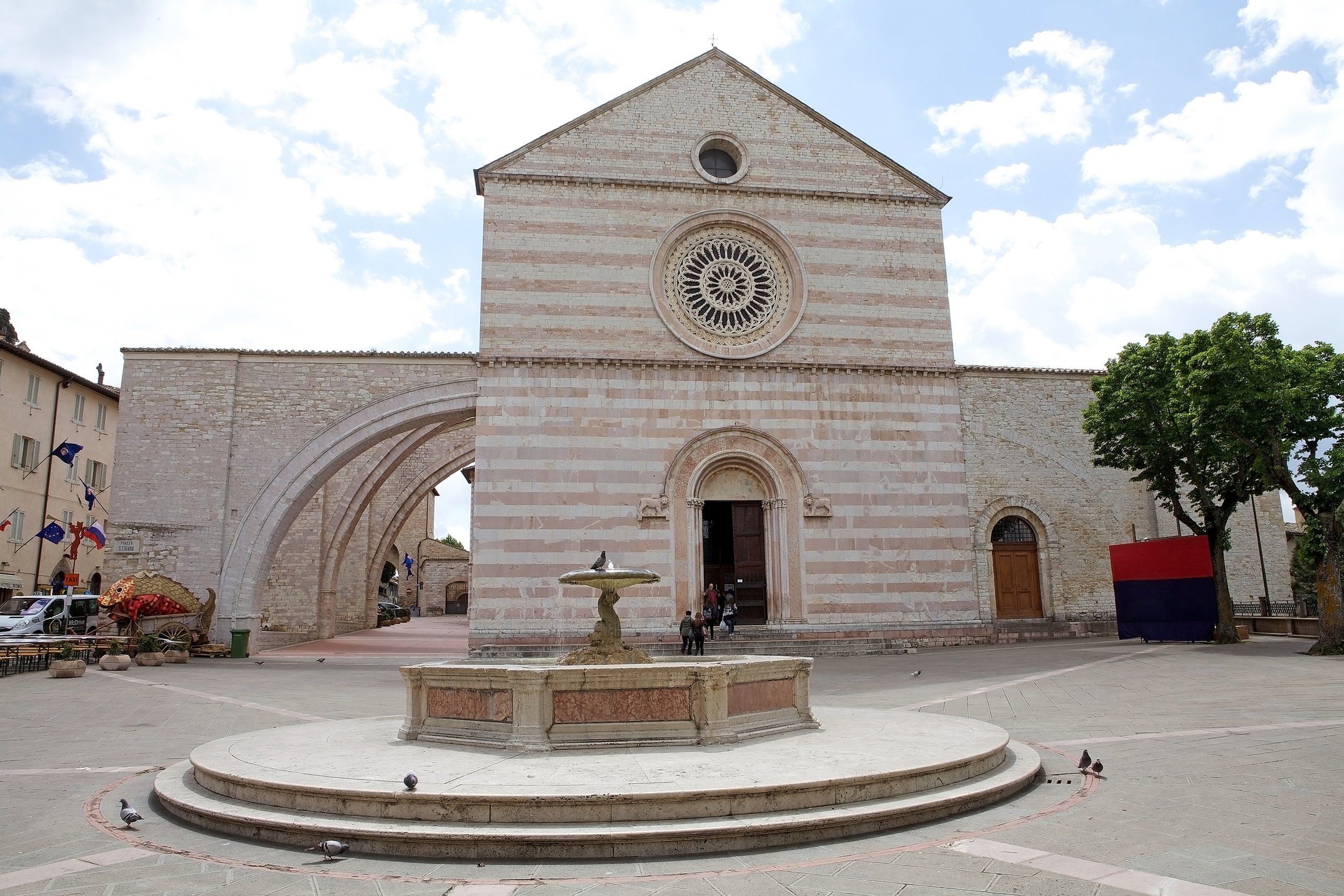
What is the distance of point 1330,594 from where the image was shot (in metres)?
17.1

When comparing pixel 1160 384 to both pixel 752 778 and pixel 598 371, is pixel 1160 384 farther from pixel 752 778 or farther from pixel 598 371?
pixel 752 778

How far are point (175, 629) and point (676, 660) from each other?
16.7 meters

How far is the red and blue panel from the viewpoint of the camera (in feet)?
67.3

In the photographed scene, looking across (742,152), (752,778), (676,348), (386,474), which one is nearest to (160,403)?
(386,474)

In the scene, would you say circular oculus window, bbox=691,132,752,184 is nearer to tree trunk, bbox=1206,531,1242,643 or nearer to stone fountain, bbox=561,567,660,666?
tree trunk, bbox=1206,531,1242,643

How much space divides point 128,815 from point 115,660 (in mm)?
14224

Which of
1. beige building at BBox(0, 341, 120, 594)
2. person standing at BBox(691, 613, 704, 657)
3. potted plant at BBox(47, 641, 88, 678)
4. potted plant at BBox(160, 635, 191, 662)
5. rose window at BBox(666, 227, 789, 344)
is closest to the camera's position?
potted plant at BBox(47, 641, 88, 678)

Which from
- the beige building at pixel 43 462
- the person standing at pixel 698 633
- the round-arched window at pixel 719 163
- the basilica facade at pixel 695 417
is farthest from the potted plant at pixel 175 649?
the round-arched window at pixel 719 163

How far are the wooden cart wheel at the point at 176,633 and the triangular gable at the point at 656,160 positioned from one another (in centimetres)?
1291

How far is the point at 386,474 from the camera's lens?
2845 cm

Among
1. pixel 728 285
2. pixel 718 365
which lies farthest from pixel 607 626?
pixel 728 285

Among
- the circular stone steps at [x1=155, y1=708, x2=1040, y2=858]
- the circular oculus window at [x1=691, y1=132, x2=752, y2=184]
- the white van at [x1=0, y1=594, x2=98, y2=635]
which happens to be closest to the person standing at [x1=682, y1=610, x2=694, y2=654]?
the circular stone steps at [x1=155, y1=708, x2=1040, y2=858]

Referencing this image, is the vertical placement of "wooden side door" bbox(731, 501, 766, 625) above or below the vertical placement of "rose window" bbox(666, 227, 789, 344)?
below

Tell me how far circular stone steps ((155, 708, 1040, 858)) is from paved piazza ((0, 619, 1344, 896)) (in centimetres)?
14
